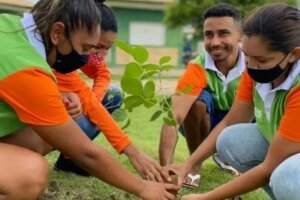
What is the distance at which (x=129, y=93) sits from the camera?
5.90 feet

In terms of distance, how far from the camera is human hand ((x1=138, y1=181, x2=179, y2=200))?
1.86 metres

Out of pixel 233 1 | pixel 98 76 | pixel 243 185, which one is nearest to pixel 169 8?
pixel 233 1

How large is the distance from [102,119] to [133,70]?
69 cm

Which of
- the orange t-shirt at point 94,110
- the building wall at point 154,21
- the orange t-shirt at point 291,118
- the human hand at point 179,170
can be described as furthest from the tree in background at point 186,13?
the orange t-shirt at point 291,118

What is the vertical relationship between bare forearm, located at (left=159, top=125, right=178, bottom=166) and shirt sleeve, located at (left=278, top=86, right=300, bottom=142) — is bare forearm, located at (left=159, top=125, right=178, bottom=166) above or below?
below

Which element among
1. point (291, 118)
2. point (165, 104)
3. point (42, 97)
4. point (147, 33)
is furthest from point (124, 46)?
point (147, 33)

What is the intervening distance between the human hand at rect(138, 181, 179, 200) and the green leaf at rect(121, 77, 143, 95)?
329 mm

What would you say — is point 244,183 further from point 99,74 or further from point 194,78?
point 99,74

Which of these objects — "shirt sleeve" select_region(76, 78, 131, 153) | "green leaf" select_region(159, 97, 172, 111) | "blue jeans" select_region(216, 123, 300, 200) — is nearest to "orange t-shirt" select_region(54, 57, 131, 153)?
"shirt sleeve" select_region(76, 78, 131, 153)

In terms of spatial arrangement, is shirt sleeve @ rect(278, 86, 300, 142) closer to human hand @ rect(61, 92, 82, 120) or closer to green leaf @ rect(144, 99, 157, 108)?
green leaf @ rect(144, 99, 157, 108)

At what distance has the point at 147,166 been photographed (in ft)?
6.84

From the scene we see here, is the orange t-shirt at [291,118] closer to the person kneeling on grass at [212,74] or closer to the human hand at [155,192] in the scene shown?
the human hand at [155,192]

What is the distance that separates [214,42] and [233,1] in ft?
38.4

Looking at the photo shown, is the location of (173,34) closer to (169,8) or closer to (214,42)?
(169,8)
